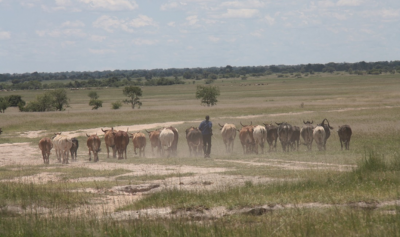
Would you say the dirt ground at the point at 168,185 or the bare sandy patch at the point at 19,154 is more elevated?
the dirt ground at the point at 168,185

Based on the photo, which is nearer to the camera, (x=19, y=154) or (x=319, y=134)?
(x=319, y=134)

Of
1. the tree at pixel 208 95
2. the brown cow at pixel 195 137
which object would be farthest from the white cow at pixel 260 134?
the tree at pixel 208 95

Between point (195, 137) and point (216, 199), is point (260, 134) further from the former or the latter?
point (216, 199)

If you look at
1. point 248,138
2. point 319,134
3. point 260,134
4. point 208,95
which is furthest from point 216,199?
point 208,95

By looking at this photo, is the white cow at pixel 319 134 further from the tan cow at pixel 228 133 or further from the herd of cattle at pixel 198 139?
the tan cow at pixel 228 133

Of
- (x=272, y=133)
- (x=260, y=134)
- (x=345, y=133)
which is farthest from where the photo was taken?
(x=272, y=133)

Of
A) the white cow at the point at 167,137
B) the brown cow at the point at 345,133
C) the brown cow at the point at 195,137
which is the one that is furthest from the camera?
the brown cow at the point at 195,137

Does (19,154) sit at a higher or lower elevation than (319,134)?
lower

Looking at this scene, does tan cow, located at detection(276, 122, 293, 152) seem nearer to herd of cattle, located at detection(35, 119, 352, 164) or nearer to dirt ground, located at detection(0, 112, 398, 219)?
herd of cattle, located at detection(35, 119, 352, 164)

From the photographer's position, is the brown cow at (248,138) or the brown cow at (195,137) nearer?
the brown cow at (195,137)

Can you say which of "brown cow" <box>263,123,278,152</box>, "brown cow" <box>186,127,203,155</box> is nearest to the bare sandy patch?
"brown cow" <box>186,127,203,155</box>

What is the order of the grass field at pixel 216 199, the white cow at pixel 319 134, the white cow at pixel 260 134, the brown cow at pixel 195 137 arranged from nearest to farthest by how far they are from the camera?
the grass field at pixel 216 199 < the white cow at pixel 319 134 < the white cow at pixel 260 134 < the brown cow at pixel 195 137

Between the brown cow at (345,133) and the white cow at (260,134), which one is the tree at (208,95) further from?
the brown cow at (345,133)

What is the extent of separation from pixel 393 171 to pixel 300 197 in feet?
12.9
